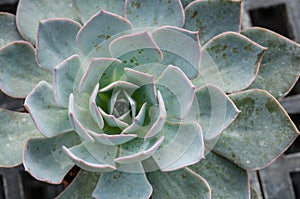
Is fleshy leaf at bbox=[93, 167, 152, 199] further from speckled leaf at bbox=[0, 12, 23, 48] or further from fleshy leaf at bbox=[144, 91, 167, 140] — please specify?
speckled leaf at bbox=[0, 12, 23, 48]

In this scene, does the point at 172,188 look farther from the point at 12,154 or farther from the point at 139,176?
the point at 12,154

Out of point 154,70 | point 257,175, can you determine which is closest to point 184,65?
point 154,70

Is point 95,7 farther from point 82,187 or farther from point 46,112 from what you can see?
point 82,187

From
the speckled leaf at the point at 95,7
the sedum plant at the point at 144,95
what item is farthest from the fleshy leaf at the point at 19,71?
the speckled leaf at the point at 95,7

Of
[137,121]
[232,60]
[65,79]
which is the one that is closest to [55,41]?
[65,79]

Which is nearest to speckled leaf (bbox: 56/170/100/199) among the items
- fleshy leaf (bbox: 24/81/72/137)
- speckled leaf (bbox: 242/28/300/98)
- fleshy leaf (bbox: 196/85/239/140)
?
fleshy leaf (bbox: 24/81/72/137)

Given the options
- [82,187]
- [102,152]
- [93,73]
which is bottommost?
[82,187]

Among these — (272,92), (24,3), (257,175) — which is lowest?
(257,175)
